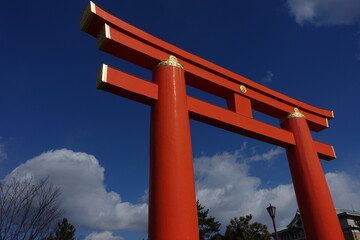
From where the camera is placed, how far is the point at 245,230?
83.9 ft

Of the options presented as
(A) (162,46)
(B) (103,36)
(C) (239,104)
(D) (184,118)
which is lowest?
(D) (184,118)

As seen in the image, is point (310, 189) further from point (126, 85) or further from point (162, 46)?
point (126, 85)

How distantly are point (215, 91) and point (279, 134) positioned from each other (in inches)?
80.1

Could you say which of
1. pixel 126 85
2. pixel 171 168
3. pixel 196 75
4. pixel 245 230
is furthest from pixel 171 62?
pixel 245 230

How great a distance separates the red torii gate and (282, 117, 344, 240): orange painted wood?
0.07ft

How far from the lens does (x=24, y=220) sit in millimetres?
8062

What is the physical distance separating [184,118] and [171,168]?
116cm

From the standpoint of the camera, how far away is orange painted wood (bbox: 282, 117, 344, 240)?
6824 millimetres

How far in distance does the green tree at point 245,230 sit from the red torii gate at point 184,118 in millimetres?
18714

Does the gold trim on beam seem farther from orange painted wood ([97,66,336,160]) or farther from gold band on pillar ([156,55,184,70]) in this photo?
gold band on pillar ([156,55,184,70])

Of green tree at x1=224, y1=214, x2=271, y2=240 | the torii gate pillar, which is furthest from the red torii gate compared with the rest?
green tree at x1=224, y1=214, x2=271, y2=240

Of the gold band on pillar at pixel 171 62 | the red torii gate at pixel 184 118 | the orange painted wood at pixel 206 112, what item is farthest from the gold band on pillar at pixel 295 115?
the gold band on pillar at pixel 171 62

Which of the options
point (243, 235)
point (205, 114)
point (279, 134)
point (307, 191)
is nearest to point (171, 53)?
point (205, 114)

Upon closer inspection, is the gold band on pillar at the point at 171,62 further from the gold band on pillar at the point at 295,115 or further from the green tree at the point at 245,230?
the green tree at the point at 245,230
